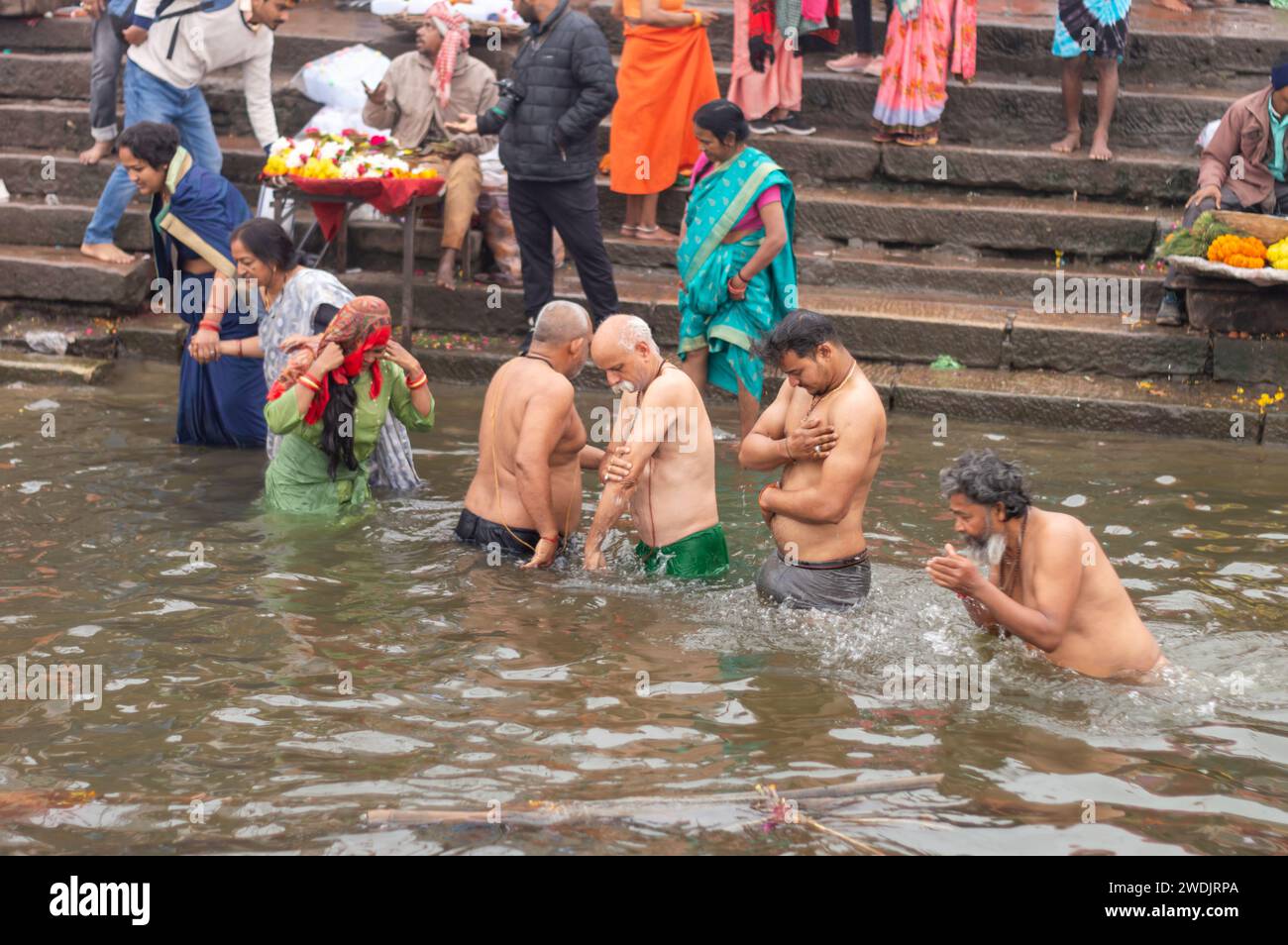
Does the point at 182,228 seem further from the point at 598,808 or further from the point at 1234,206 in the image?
the point at 1234,206

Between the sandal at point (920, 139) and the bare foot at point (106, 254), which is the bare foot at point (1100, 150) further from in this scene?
the bare foot at point (106, 254)

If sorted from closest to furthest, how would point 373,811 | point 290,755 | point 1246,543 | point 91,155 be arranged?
point 373,811, point 290,755, point 1246,543, point 91,155

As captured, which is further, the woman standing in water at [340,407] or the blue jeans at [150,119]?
the blue jeans at [150,119]

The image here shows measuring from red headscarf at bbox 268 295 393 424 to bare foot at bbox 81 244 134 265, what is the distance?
3.66 meters

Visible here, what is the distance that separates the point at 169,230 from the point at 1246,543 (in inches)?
221

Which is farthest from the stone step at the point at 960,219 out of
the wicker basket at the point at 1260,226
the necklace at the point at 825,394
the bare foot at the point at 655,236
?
the necklace at the point at 825,394

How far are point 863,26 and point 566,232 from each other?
3.69m

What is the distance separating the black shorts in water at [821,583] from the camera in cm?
584

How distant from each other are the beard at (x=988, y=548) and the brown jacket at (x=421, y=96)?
5.90 m

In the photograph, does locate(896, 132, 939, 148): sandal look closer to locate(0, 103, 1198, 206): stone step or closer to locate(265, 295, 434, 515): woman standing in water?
locate(0, 103, 1198, 206): stone step

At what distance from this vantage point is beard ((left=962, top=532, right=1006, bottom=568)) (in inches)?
203

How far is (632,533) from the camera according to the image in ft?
23.4
